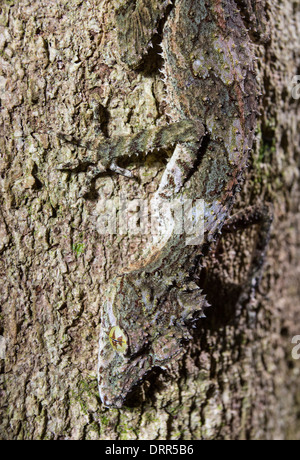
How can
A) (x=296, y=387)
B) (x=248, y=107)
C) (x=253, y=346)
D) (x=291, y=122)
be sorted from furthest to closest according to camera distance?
(x=296, y=387) → (x=291, y=122) → (x=253, y=346) → (x=248, y=107)

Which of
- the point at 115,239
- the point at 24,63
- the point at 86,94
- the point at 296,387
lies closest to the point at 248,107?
the point at 86,94

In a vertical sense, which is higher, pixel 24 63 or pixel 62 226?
pixel 24 63

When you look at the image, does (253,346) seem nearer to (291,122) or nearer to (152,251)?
(152,251)

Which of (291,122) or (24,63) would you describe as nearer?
(24,63)

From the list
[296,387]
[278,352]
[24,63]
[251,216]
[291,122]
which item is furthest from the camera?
[296,387]

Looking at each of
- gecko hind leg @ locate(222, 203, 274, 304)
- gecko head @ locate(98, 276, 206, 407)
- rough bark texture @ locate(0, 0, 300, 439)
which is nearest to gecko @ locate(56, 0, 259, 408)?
gecko head @ locate(98, 276, 206, 407)

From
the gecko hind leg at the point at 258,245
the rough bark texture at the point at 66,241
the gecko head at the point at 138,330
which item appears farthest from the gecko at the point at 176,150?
the gecko hind leg at the point at 258,245
